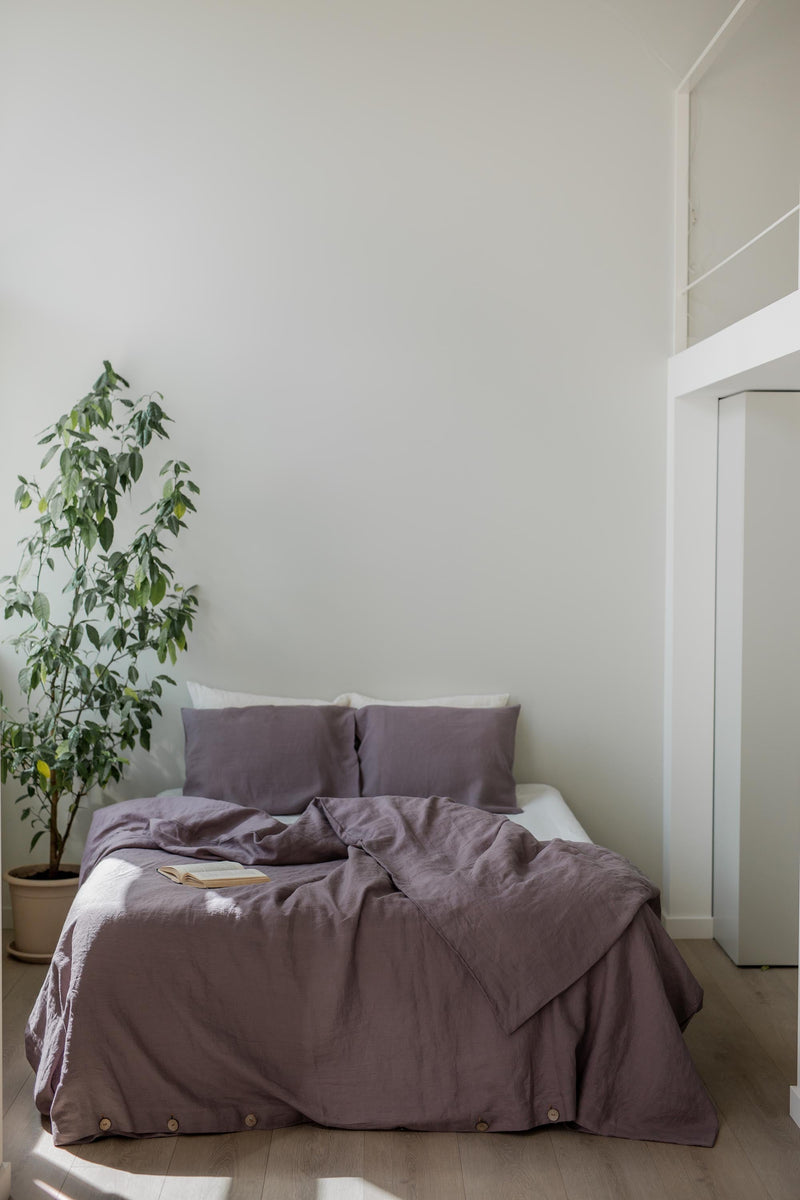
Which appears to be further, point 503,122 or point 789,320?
point 503,122

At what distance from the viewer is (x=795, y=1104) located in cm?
283

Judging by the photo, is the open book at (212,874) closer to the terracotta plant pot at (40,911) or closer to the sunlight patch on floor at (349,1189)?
the sunlight patch on floor at (349,1189)

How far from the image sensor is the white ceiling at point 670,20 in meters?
4.20

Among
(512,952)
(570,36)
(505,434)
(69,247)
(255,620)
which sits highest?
(570,36)

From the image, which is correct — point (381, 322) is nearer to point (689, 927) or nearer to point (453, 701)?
point (453, 701)

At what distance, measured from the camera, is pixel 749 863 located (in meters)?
3.91

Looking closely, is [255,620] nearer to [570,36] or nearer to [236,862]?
[236,862]

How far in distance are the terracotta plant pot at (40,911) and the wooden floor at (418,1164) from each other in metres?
0.98

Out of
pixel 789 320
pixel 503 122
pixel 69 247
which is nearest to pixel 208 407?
pixel 69 247

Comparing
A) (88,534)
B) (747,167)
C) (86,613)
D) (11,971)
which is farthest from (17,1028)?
(747,167)

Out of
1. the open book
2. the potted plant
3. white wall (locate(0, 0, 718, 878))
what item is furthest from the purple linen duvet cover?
white wall (locate(0, 0, 718, 878))

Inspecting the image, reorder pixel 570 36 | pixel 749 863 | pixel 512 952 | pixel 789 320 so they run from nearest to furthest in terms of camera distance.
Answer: pixel 512 952, pixel 789 320, pixel 749 863, pixel 570 36

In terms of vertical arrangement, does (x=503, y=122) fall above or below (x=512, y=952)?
above

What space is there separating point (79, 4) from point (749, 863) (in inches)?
159
